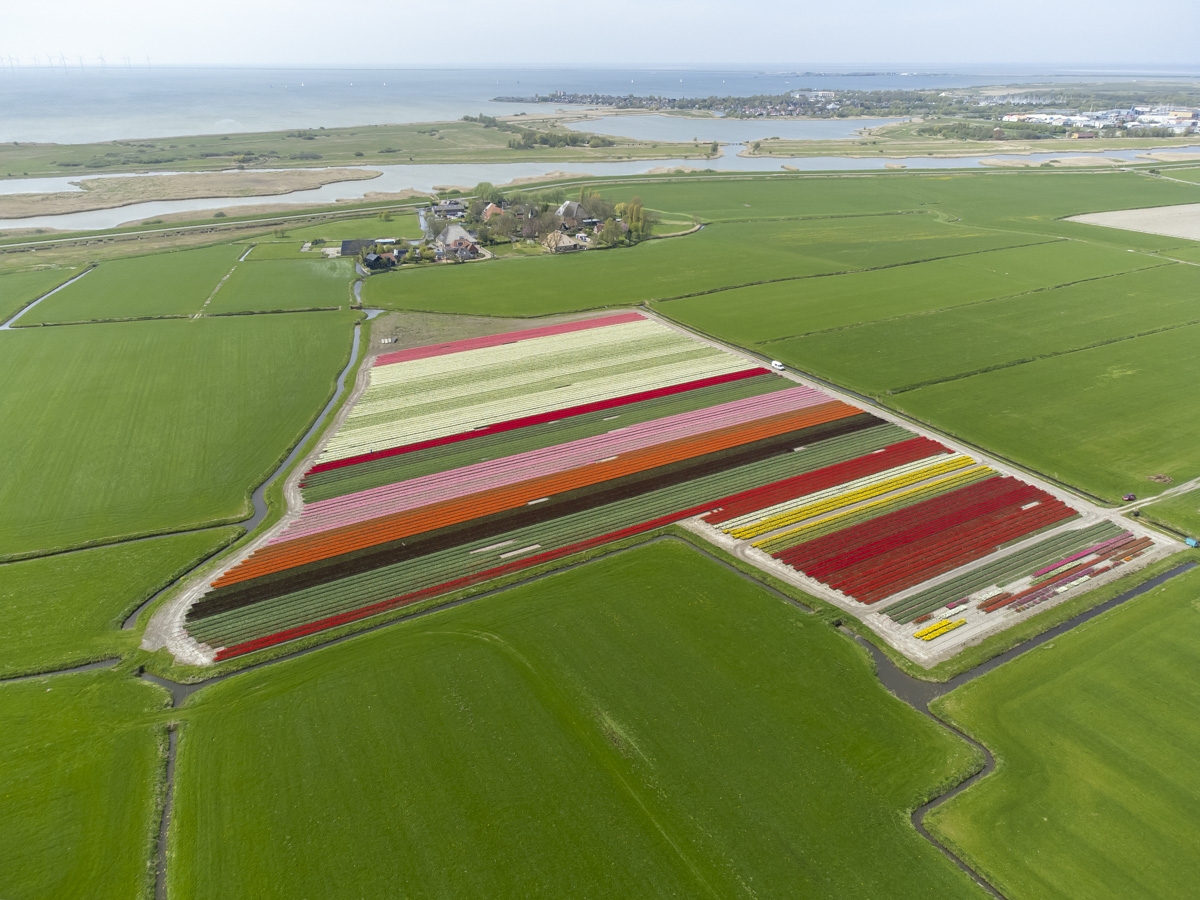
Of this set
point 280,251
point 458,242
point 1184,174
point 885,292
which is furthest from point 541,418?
point 1184,174

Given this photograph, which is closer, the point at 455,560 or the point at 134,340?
the point at 455,560

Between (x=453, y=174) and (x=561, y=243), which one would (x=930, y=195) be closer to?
(x=561, y=243)

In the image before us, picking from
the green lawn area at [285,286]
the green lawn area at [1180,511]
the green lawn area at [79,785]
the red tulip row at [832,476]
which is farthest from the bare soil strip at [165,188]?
the green lawn area at [1180,511]

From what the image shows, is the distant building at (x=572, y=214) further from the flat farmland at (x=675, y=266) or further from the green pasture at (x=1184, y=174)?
the green pasture at (x=1184, y=174)

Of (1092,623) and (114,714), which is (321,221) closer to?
(114,714)

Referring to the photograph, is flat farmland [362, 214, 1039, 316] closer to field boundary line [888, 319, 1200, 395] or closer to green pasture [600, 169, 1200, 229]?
green pasture [600, 169, 1200, 229]

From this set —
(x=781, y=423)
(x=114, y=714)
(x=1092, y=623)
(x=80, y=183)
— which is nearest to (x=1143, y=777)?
(x=1092, y=623)

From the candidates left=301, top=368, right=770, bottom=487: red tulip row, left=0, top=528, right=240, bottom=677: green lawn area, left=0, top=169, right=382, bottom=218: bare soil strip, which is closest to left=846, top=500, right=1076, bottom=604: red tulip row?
left=301, top=368, right=770, bottom=487: red tulip row
